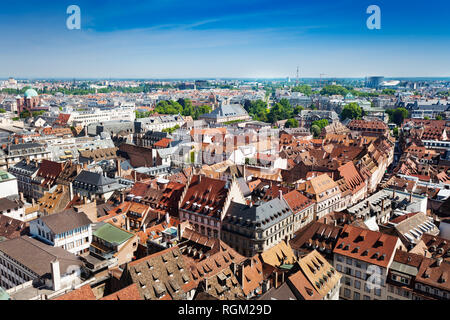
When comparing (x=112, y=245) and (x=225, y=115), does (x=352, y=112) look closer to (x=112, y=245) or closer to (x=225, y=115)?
(x=225, y=115)

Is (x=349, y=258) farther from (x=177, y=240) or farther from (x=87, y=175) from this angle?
(x=87, y=175)

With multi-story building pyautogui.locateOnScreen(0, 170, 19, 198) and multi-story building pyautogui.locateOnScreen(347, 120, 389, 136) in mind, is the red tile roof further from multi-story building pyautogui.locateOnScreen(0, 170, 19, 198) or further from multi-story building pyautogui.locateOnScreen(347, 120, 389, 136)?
multi-story building pyautogui.locateOnScreen(347, 120, 389, 136)

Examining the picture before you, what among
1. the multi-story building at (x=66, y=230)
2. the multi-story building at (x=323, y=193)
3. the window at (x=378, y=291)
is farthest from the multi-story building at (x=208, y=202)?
the window at (x=378, y=291)

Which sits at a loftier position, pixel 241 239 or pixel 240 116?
pixel 240 116

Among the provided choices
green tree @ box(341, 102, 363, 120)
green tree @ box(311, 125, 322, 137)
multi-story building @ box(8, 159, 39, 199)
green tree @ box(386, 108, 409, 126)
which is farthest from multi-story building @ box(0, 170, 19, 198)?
green tree @ box(386, 108, 409, 126)

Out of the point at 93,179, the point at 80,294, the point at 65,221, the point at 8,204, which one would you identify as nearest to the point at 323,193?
the point at 65,221
